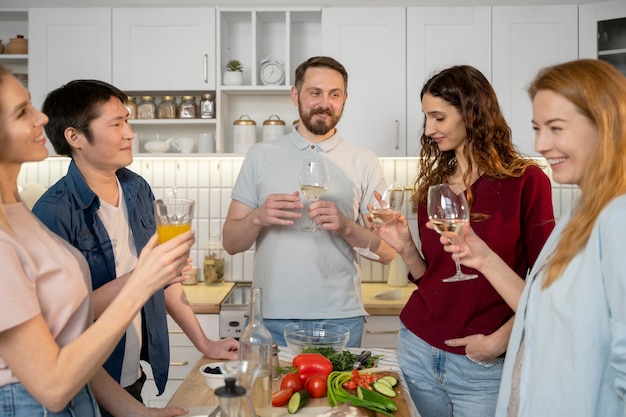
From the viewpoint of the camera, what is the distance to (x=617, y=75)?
4.42 feet

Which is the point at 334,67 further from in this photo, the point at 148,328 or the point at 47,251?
the point at 47,251

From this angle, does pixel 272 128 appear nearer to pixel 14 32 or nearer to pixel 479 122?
pixel 14 32

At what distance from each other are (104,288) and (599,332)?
122 centimetres

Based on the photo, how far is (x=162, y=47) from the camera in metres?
3.50

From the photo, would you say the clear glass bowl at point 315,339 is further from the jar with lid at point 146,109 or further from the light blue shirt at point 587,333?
the jar with lid at point 146,109

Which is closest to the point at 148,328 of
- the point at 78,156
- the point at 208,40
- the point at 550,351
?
the point at 78,156

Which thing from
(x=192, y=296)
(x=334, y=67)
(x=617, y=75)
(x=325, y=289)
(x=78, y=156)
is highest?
(x=334, y=67)

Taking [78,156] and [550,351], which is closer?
[550,351]

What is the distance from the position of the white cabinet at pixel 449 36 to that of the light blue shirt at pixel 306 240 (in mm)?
968

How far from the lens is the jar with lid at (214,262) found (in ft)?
12.6

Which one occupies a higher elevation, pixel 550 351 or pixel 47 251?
pixel 47 251

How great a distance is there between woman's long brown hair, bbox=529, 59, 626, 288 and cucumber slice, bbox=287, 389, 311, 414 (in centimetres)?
Result: 64

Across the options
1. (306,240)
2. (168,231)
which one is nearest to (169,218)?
(168,231)

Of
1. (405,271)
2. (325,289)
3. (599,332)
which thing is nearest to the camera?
(599,332)
